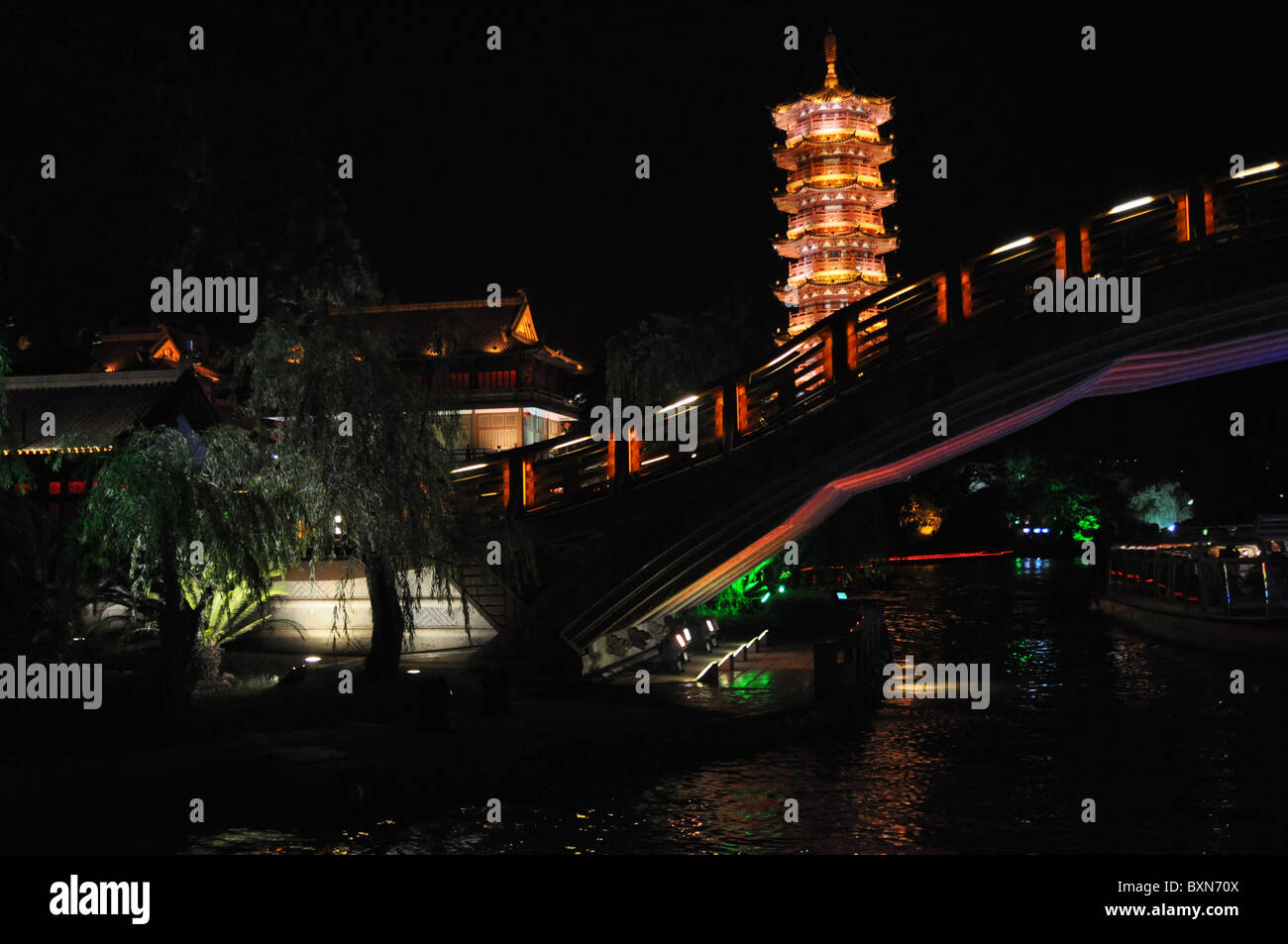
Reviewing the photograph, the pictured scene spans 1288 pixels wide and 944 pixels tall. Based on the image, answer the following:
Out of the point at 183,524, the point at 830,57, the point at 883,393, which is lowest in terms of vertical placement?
the point at 183,524

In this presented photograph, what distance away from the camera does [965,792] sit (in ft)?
42.3

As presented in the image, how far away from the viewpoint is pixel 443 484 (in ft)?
57.5

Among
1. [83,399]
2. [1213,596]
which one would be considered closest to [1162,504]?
[1213,596]

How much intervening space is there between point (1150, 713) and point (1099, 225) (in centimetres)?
703

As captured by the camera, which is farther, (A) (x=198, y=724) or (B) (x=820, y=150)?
(B) (x=820, y=150)

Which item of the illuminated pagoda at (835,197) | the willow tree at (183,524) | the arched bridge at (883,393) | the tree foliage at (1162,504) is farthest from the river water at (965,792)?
the tree foliage at (1162,504)

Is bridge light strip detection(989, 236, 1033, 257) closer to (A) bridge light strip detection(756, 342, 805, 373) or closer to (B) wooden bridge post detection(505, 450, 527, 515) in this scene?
(A) bridge light strip detection(756, 342, 805, 373)

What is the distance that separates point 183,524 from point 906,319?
9.38 meters

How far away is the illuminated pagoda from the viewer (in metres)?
61.1

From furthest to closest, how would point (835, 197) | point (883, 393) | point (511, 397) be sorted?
point (835, 197)
point (511, 397)
point (883, 393)

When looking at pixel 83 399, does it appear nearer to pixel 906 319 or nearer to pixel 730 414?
pixel 730 414
